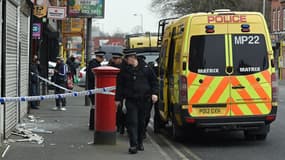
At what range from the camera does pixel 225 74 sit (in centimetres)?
1125

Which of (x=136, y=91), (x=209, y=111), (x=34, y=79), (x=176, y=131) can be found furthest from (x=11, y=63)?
(x=34, y=79)

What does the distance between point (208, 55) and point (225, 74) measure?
46cm

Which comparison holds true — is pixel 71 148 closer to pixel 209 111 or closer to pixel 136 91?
pixel 136 91

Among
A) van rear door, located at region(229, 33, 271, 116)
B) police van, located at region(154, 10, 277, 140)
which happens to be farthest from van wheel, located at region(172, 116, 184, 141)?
van rear door, located at region(229, 33, 271, 116)

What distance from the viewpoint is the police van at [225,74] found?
36.7ft

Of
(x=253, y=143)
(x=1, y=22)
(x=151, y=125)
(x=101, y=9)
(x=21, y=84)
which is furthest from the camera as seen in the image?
(x=101, y=9)

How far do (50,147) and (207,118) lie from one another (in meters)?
2.84

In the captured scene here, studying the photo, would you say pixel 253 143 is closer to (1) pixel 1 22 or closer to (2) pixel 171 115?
(2) pixel 171 115

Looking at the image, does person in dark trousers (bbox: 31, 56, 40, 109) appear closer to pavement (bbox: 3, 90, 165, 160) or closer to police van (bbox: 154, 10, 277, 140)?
pavement (bbox: 3, 90, 165, 160)

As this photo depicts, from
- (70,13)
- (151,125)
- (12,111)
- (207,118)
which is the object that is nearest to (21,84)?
(12,111)

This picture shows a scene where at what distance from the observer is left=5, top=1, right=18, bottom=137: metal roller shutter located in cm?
1123

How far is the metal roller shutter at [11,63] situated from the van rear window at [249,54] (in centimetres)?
412

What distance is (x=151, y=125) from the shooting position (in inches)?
619

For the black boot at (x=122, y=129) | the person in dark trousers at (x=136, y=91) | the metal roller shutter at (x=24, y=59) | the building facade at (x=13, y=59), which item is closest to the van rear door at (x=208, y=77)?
the person in dark trousers at (x=136, y=91)
